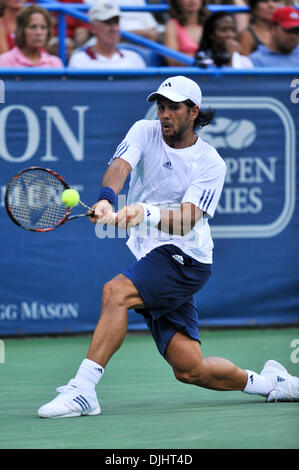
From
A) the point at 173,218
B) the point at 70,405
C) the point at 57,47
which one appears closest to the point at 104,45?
the point at 57,47

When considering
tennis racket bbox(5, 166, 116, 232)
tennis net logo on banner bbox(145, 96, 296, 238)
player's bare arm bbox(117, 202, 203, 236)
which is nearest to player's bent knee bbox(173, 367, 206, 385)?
player's bare arm bbox(117, 202, 203, 236)

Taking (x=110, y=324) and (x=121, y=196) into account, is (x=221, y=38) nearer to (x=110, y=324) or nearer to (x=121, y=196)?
(x=121, y=196)

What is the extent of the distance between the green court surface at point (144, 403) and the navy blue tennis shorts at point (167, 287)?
438mm

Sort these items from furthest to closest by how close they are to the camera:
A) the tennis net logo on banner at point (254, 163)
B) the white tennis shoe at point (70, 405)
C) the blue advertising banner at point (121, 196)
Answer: the tennis net logo on banner at point (254, 163), the blue advertising banner at point (121, 196), the white tennis shoe at point (70, 405)

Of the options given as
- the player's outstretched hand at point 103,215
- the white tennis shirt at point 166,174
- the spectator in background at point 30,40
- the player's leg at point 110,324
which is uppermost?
the spectator in background at point 30,40

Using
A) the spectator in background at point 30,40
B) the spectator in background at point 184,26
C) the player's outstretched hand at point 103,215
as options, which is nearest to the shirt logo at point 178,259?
the player's outstretched hand at point 103,215

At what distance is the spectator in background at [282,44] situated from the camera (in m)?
9.13

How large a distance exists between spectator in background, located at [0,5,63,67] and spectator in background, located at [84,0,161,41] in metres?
1.74

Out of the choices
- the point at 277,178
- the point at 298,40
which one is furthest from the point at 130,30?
the point at 277,178

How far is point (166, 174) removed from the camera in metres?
5.33

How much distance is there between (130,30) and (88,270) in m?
2.99

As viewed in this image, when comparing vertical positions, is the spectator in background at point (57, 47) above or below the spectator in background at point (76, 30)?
below

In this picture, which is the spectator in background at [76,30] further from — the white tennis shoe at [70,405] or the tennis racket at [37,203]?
the white tennis shoe at [70,405]

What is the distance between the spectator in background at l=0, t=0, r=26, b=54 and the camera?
27.9 feet
